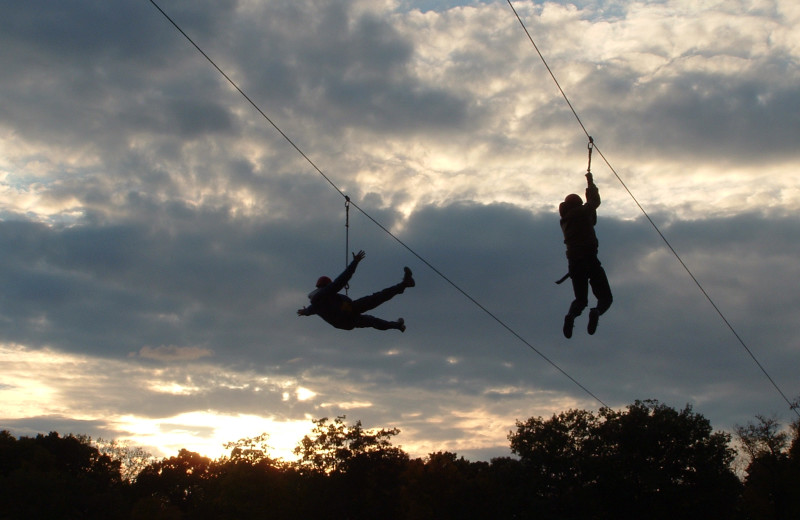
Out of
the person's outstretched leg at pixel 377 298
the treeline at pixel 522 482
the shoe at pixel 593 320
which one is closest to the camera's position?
the shoe at pixel 593 320

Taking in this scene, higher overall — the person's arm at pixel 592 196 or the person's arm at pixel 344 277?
the person's arm at pixel 592 196

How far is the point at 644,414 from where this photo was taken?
47531mm

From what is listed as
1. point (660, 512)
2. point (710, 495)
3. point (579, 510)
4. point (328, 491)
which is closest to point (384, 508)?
point (328, 491)

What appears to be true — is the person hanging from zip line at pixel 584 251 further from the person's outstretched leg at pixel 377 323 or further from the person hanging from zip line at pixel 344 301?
the person's outstretched leg at pixel 377 323

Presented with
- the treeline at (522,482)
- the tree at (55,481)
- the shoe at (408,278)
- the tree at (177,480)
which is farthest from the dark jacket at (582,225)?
the tree at (177,480)

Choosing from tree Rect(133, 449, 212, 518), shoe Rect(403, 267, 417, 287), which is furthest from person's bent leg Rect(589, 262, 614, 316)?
tree Rect(133, 449, 212, 518)

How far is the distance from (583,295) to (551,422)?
39.5 metres

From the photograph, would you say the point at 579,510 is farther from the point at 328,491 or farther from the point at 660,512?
the point at 328,491

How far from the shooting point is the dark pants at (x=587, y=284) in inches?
411

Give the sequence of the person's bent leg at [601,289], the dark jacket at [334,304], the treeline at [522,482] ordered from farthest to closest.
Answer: the treeline at [522,482] < the dark jacket at [334,304] < the person's bent leg at [601,289]

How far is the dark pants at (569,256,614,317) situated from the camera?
1043 centimetres

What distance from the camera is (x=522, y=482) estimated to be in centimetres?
4497

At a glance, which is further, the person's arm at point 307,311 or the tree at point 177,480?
the tree at point 177,480

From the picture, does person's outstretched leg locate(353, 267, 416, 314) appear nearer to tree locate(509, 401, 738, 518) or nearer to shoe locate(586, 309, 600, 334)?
shoe locate(586, 309, 600, 334)
